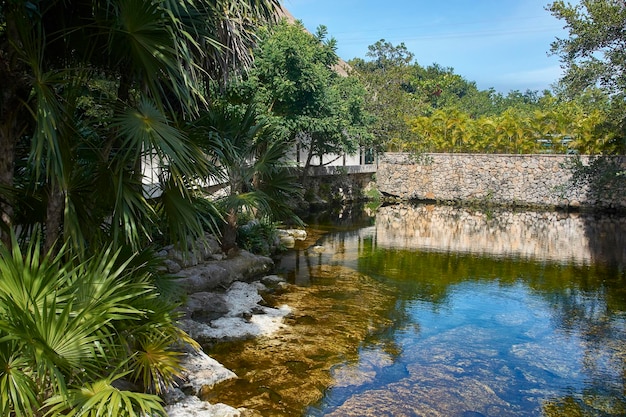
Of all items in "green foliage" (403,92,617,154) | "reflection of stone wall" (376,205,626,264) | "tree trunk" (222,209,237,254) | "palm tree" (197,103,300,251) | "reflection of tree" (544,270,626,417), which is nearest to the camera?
"reflection of tree" (544,270,626,417)

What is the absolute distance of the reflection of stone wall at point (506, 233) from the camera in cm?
1606

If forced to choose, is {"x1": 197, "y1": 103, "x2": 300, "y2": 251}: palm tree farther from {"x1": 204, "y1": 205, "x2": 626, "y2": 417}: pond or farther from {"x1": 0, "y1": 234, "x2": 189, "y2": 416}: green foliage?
{"x1": 0, "y1": 234, "x2": 189, "y2": 416}: green foliage

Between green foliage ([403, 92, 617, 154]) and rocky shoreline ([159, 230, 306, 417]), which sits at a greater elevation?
green foliage ([403, 92, 617, 154])

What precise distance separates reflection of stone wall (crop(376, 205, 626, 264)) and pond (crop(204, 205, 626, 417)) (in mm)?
173

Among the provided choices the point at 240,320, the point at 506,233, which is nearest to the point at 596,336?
the point at 240,320

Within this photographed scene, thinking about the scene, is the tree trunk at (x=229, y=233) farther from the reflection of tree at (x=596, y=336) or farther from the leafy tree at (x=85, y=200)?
the reflection of tree at (x=596, y=336)

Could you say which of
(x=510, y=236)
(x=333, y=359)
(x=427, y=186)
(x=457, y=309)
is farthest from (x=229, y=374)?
(x=427, y=186)

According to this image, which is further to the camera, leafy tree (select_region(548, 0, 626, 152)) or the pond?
leafy tree (select_region(548, 0, 626, 152))

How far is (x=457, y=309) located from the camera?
10016 millimetres

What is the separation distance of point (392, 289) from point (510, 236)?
909cm

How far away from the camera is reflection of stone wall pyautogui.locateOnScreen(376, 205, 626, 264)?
16.1m

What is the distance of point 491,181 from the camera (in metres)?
28.0

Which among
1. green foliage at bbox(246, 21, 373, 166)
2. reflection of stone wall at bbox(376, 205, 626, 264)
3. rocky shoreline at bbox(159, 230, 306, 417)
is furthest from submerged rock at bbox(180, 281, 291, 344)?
reflection of stone wall at bbox(376, 205, 626, 264)

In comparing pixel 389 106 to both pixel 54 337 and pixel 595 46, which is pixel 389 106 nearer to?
pixel 595 46
